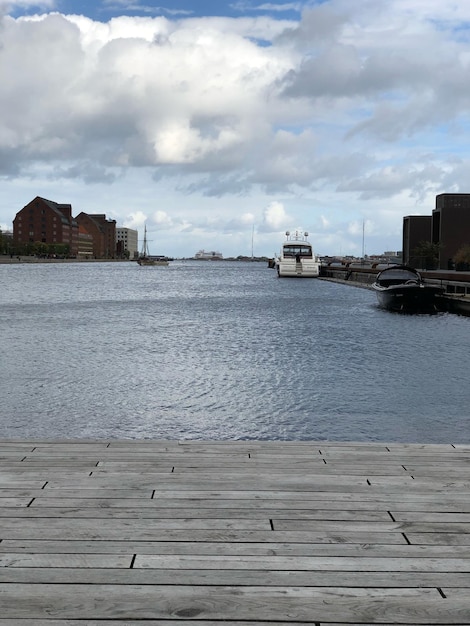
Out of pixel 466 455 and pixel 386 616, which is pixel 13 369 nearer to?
pixel 466 455

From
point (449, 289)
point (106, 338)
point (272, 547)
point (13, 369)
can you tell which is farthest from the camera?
point (449, 289)

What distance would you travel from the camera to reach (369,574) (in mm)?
4145

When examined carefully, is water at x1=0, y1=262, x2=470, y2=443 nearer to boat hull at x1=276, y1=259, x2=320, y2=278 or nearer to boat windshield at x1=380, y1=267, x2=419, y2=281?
boat windshield at x1=380, y1=267, x2=419, y2=281

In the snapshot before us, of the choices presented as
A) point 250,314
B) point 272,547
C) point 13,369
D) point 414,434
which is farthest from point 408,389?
point 250,314

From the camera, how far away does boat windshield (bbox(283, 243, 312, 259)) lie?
363ft

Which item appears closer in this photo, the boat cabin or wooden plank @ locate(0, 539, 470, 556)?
wooden plank @ locate(0, 539, 470, 556)

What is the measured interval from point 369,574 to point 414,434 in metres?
10.4

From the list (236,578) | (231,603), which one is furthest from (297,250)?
(231,603)

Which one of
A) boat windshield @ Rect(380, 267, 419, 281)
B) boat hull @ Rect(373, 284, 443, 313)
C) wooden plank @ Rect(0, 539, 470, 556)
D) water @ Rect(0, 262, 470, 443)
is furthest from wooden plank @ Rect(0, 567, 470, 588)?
boat windshield @ Rect(380, 267, 419, 281)

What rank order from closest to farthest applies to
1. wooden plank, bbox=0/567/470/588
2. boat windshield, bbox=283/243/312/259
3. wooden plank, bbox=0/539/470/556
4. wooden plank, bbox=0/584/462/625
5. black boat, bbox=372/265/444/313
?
wooden plank, bbox=0/584/462/625, wooden plank, bbox=0/567/470/588, wooden plank, bbox=0/539/470/556, black boat, bbox=372/265/444/313, boat windshield, bbox=283/243/312/259

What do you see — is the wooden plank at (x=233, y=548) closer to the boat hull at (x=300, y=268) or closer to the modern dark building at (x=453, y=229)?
the boat hull at (x=300, y=268)

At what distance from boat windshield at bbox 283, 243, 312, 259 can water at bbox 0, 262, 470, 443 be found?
6894cm

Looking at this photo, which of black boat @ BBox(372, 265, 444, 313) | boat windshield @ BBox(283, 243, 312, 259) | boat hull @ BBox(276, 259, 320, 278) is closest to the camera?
black boat @ BBox(372, 265, 444, 313)

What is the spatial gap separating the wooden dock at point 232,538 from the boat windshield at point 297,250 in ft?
343
